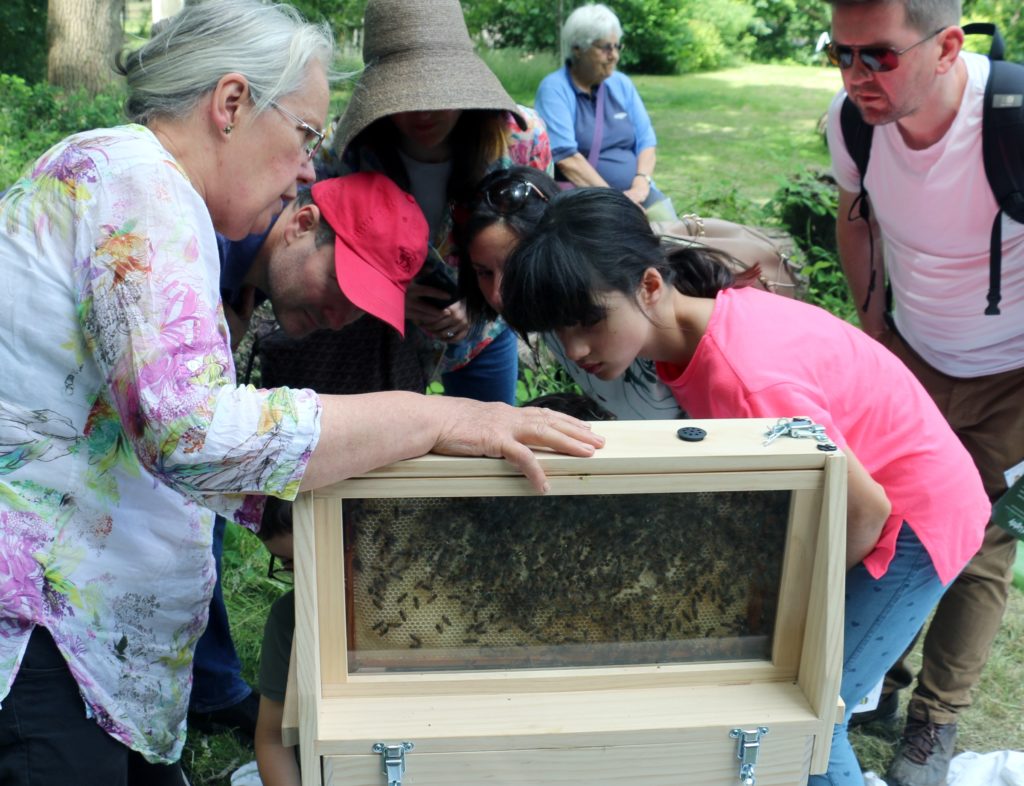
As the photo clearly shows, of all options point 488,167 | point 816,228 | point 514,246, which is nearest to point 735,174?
point 816,228

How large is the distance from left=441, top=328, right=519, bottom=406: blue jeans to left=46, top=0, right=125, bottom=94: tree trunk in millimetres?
8490

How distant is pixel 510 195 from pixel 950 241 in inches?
46.6

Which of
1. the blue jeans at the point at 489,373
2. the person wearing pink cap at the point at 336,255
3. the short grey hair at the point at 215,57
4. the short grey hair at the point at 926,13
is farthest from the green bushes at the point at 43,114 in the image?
the short grey hair at the point at 215,57

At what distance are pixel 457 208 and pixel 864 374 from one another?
1.11 metres

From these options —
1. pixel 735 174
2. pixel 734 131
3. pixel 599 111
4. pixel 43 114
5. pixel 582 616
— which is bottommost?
pixel 734 131

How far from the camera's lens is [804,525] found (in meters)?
1.40

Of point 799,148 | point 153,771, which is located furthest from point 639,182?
point 799,148

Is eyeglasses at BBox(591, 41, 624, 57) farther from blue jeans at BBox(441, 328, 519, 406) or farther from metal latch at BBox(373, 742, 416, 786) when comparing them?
metal latch at BBox(373, 742, 416, 786)

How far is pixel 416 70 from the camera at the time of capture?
2338 millimetres

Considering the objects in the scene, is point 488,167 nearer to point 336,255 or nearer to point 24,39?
point 336,255

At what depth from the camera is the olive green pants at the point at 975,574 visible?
8.70ft

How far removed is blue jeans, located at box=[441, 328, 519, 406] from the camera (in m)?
2.99

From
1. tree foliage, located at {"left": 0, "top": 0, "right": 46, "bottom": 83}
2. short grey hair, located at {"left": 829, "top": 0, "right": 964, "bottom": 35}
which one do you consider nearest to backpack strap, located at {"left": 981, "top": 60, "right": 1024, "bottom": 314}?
short grey hair, located at {"left": 829, "top": 0, "right": 964, "bottom": 35}

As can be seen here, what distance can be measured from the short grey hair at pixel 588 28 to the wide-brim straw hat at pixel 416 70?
377 centimetres
